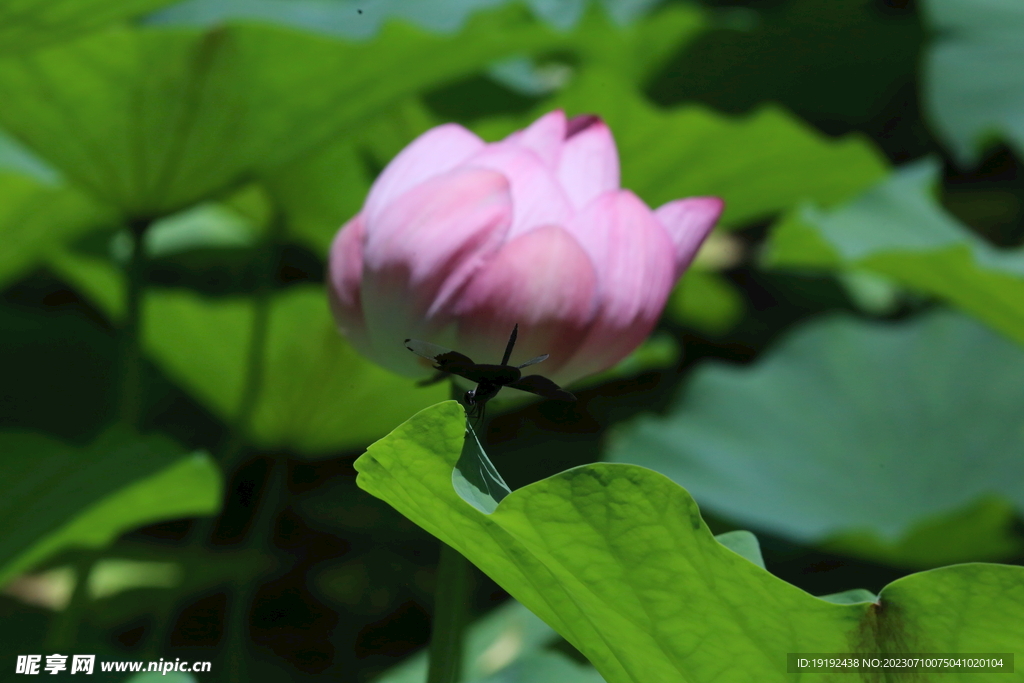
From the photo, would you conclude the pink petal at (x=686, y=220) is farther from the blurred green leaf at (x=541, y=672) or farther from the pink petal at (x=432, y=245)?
the blurred green leaf at (x=541, y=672)

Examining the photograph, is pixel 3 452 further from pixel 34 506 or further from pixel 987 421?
pixel 987 421

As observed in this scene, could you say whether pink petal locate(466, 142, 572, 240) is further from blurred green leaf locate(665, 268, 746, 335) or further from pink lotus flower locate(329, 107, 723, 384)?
blurred green leaf locate(665, 268, 746, 335)

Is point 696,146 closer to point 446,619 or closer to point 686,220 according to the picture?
point 686,220

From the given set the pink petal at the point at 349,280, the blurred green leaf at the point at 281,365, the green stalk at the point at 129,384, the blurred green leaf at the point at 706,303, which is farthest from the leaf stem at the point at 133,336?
the blurred green leaf at the point at 706,303

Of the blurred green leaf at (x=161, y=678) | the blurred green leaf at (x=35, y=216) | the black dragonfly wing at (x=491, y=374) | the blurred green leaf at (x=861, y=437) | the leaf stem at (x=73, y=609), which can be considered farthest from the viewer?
the blurred green leaf at (x=861, y=437)

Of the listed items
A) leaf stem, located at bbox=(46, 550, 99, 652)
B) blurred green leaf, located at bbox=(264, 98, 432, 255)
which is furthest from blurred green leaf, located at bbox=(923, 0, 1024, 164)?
leaf stem, located at bbox=(46, 550, 99, 652)

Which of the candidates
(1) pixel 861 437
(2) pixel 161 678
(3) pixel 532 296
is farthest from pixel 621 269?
(1) pixel 861 437
